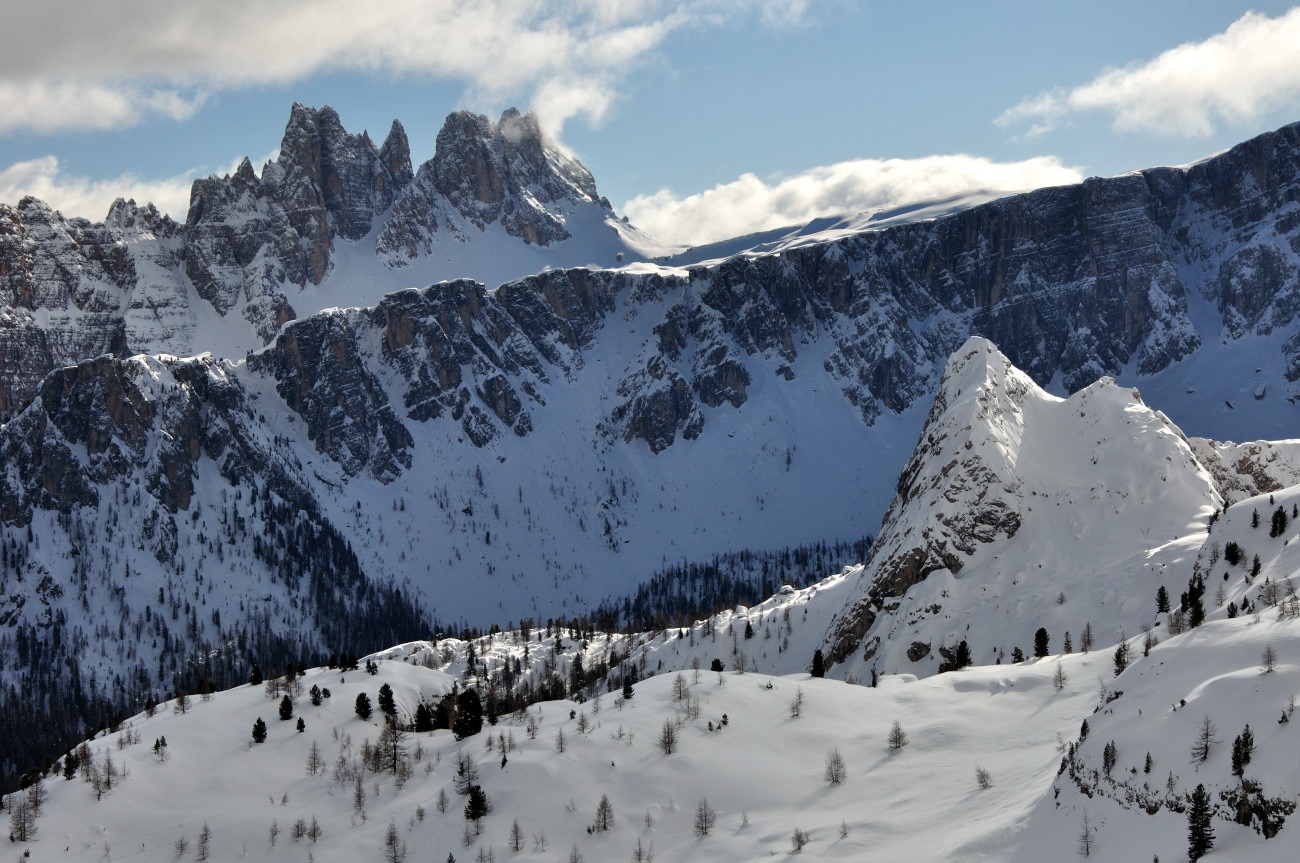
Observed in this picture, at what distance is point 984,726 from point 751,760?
48.6ft

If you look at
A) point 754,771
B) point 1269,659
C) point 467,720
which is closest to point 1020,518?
point 754,771

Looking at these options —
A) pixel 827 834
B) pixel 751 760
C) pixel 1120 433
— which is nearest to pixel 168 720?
pixel 751 760

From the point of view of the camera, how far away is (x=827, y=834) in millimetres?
57312

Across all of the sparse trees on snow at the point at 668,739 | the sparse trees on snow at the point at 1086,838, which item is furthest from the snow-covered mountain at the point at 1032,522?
the sparse trees on snow at the point at 1086,838

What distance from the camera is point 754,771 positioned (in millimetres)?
68688

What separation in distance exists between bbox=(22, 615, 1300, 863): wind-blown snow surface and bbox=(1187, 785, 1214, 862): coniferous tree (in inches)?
24.4

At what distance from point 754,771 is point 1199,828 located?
33834mm

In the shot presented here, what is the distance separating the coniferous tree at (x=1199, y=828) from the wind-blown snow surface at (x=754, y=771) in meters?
0.62

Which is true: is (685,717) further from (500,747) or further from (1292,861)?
(1292,861)

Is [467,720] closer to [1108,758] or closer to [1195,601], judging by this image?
[1108,758]

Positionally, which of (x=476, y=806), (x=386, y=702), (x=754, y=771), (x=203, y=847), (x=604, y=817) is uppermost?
(x=386, y=702)

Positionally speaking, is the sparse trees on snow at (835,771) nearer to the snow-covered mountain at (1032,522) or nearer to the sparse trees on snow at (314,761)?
the sparse trees on snow at (314,761)

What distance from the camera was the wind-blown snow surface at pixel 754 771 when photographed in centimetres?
4506

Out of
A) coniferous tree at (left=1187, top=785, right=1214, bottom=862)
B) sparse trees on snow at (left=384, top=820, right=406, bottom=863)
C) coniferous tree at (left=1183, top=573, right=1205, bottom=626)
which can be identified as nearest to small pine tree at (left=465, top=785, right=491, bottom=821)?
sparse trees on snow at (left=384, top=820, right=406, bottom=863)
